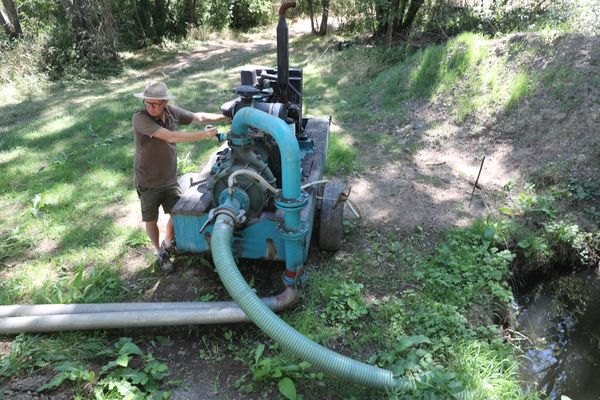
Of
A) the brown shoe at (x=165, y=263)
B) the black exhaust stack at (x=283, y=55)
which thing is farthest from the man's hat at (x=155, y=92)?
the brown shoe at (x=165, y=263)

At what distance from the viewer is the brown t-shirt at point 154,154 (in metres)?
3.10

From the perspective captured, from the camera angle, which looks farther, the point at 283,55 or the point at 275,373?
the point at 283,55

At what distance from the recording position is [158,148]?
10.6ft

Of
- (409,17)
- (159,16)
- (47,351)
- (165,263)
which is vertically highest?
(159,16)

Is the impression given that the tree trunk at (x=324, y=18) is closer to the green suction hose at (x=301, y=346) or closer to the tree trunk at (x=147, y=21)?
the tree trunk at (x=147, y=21)

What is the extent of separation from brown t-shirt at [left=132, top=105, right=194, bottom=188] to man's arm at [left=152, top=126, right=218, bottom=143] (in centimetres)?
7

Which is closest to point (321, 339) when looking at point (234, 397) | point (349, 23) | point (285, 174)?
point (234, 397)

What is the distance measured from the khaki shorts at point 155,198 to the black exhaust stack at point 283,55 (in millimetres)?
1239

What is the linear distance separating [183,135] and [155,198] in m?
0.71

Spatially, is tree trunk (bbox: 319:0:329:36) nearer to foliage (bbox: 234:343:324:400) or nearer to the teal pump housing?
the teal pump housing

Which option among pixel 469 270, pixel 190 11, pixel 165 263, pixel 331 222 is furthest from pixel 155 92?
pixel 190 11

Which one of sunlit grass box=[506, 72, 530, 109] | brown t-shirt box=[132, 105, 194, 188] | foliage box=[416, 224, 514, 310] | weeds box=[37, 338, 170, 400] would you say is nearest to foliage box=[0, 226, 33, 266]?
brown t-shirt box=[132, 105, 194, 188]

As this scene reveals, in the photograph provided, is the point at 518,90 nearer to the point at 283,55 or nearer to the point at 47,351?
the point at 283,55

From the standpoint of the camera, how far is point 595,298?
12.1 feet
